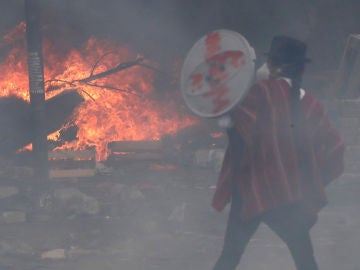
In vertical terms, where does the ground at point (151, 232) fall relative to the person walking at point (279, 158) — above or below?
below

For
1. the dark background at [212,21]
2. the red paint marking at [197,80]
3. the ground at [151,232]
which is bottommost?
the ground at [151,232]

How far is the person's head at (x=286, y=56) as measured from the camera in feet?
13.2

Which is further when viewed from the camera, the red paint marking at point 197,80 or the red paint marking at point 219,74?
the red paint marking at point 197,80

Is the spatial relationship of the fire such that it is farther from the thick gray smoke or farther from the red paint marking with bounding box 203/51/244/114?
the red paint marking with bounding box 203/51/244/114

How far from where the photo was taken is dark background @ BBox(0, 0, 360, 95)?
9773 mm

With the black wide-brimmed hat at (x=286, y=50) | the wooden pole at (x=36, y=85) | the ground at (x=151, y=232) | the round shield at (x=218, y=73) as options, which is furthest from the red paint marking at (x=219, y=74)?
the wooden pole at (x=36, y=85)

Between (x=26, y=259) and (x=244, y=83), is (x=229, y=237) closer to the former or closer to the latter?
(x=244, y=83)

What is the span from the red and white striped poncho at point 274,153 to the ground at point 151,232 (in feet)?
7.16

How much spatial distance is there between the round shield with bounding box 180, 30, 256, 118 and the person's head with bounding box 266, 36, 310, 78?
0.67 feet

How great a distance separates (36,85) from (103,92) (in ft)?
6.35

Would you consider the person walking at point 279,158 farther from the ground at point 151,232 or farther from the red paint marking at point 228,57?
the ground at point 151,232

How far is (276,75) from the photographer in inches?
161

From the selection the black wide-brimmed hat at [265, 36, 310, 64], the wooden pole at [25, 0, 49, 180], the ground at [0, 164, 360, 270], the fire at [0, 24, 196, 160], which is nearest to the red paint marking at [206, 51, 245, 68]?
the black wide-brimmed hat at [265, 36, 310, 64]

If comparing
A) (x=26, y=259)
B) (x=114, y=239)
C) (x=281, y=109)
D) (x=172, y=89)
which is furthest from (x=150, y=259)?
(x=172, y=89)
